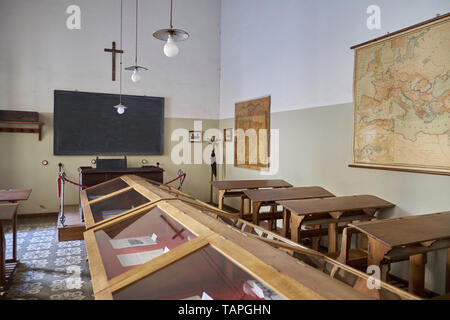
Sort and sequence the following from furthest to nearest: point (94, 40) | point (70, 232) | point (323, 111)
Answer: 1. point (94, 40)
2. point (323, 111)
3. point (70, 232)

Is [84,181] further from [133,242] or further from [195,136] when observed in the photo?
[133,242]

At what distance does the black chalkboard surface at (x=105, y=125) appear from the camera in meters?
6.44

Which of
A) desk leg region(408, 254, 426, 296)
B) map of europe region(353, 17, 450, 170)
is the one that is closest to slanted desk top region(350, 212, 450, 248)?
desk leg region(408, 254, 426, 296)

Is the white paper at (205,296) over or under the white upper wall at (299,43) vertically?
under

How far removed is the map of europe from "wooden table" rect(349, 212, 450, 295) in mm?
773

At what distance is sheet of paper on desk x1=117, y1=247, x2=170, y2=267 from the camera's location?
144 centimetres

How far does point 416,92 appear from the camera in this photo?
336cm

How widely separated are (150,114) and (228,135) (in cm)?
176

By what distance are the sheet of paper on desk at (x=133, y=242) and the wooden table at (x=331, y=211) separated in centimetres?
163

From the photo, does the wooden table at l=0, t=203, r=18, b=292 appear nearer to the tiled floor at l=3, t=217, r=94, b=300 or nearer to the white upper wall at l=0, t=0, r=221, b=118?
the tiled floor at l=3, t=217, r=94, b=300

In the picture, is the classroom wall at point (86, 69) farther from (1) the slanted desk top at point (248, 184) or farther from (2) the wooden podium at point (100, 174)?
(1) the slanted desk top at point (248, 184)

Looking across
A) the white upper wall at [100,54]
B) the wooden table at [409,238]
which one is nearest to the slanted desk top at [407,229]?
the wooden table at [409,238]
